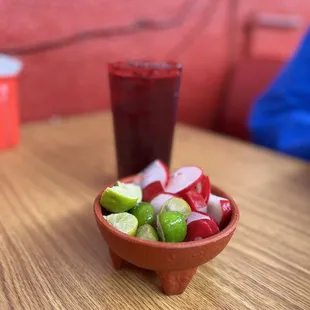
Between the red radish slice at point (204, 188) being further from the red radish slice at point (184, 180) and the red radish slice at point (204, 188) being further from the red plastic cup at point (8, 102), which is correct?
the red plastic cup at point (8, 102)

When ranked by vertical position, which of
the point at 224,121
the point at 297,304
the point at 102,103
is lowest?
the point at 224,121

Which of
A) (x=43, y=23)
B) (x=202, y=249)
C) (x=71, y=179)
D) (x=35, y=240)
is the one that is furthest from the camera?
(x=43, y=23)

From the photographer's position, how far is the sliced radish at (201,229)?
479 millimetres

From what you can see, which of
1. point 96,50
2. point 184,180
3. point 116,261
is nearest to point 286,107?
point 96,50

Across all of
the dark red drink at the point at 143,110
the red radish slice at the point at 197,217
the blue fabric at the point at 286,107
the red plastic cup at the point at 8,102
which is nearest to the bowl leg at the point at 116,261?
the red radish slice at the point at 197,217

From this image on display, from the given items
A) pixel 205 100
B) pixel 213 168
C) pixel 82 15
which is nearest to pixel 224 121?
pixel 205 100

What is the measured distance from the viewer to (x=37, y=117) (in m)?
1.38

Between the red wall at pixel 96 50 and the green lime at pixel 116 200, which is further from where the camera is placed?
the red wall at pixel 96 50

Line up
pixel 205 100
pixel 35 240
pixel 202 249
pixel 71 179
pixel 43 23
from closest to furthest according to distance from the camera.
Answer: pixel 202 249 < pixel 35 240 < pixel 71 179 < pixel 43 23 < pixel 205 100

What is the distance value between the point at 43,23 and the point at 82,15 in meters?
0.14

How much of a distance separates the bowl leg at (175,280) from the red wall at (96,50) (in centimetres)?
101

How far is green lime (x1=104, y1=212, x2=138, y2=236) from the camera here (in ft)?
1.57

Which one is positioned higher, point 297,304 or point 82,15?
point 82,15

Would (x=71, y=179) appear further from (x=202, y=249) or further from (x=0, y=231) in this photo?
(x=202, y=249)
